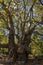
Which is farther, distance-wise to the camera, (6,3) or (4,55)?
(4,55)

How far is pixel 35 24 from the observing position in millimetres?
8984

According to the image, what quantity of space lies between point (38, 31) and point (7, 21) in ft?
4.53

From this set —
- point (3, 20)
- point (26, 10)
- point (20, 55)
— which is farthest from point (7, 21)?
point (20, 55)

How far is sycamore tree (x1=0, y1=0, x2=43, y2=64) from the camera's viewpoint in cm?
891

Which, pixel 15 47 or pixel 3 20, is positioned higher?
pixel 3 20

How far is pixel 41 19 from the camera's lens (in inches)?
353

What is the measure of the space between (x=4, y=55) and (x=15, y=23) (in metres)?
1.46

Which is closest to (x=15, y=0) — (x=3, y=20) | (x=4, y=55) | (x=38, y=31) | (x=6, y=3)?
(x=6, y=3)

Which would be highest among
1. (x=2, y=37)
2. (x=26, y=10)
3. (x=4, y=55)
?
(x=26, y=10)

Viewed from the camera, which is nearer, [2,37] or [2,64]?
[2,64]

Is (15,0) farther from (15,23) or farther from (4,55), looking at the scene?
(4,55)

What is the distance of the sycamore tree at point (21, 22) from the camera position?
8914 millimetres

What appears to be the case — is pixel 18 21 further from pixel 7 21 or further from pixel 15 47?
pixel 15 47

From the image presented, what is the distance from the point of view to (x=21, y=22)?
361 inches
